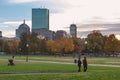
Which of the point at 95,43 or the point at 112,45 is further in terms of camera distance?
the point at 95,43

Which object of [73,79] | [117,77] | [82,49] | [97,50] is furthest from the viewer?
[82,49]

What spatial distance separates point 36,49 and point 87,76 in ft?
475

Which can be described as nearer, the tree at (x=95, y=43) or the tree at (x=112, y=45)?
the tree at (x=112, y=45)

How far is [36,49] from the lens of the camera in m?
174

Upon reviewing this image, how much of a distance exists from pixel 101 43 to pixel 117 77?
12663cm

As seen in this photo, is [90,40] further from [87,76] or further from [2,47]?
[87,76]

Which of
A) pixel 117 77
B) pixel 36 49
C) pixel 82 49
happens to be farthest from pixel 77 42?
pixel 117 77

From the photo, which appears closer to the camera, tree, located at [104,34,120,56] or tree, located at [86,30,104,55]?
tree, located at [104,34,120,56]

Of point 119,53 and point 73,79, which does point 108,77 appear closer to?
point 73,79

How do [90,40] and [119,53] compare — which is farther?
[119,53]

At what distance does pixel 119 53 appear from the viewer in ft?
566

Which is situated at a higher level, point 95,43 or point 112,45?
point 95,43

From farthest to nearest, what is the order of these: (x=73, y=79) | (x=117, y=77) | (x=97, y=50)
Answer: (x=97, y=50)
(x=117, y=77)
(x=73, y=79)

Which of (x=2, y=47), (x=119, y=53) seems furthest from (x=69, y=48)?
(x=2, y=47)
